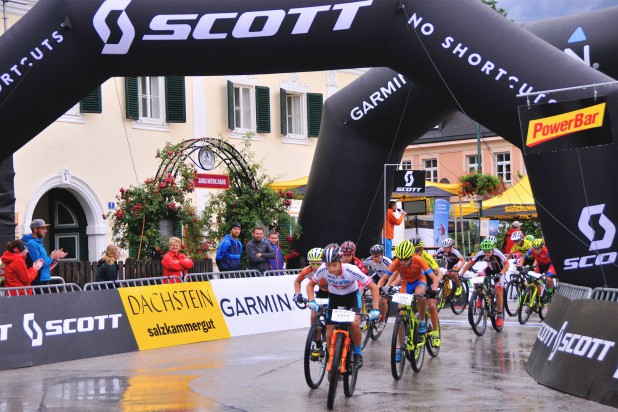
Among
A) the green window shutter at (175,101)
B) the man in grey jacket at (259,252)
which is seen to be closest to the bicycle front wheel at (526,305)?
the man in grey jacket at (259,252)

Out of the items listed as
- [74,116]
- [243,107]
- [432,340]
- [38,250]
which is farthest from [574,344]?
[243,107]

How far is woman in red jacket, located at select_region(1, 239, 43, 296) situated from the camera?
47.7 ft

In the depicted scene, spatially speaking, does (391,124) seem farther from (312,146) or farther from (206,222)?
(312,146)

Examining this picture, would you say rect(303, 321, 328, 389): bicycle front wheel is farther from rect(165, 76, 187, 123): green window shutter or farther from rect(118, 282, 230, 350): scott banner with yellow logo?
rect(165, 76, 187, 123): green window shutter

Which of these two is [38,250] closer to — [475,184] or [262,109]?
[262,109]

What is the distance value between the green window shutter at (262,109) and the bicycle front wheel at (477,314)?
50.9ft

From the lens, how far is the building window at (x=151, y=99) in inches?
1128

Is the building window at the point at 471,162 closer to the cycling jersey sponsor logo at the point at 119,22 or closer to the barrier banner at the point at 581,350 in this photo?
the cycling jersey sponsor logo at the point at 119,22

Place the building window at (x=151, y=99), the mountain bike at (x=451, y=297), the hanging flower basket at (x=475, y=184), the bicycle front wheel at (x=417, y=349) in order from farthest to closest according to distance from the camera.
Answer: the hanging flower basket at (x=475, y=184)
the building window at (x=151, y=99)
the mountain bike at (x=451, y=297)
the bicycle front wheel at (x=417, y=349)

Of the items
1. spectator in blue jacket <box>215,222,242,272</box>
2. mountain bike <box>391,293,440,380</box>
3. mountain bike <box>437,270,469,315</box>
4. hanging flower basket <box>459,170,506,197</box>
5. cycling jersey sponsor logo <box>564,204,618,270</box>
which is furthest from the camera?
hanging flower basket <box>459,170,506,197</box>

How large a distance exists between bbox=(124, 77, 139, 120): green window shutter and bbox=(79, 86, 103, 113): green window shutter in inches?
41.6

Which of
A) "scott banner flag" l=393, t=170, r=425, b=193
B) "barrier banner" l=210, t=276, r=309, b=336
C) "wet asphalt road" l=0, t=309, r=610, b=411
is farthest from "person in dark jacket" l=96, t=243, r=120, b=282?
"scott banner flag" l=393, t=170, r=425, b=193

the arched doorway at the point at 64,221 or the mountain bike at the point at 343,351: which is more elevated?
the arched doorway at the point at 64,221

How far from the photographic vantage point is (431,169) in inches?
2197
